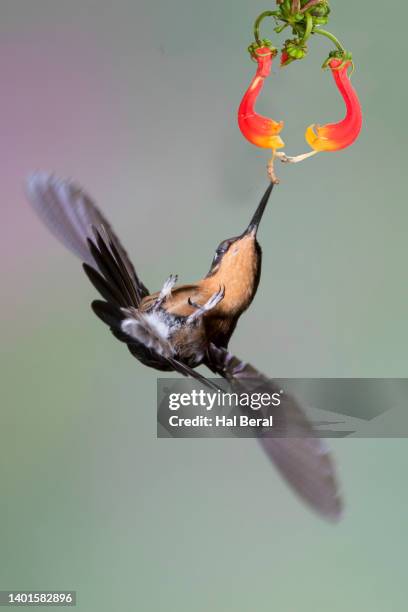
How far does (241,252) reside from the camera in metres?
1.15

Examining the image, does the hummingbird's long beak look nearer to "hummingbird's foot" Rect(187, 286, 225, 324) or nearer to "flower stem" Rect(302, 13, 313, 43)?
"hummingbird's foot" Rect(187, 286, 225, 324)

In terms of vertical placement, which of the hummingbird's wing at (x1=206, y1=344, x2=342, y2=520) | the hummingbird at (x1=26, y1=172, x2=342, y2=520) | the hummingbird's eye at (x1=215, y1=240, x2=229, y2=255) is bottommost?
the hummingbird's wing at (x1=206, y1=344, x2=342, y2=520)

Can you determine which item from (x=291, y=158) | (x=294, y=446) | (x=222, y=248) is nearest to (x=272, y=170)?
(x=291, y=158)

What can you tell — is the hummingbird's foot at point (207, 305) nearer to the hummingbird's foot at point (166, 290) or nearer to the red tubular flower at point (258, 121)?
the hummingbird's foot at point (166, 290)

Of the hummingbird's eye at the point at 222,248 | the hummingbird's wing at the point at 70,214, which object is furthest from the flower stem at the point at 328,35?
the hummingbird's wing at the point at 70,214

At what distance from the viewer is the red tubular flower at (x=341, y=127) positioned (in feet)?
3.53

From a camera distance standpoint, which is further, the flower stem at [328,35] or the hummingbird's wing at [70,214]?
the hummingbird's wing at [70,214]

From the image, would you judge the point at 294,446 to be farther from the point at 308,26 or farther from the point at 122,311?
the point at 308,26

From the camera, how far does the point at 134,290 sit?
1.15 metres

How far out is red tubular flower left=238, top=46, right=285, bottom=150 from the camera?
1.07m

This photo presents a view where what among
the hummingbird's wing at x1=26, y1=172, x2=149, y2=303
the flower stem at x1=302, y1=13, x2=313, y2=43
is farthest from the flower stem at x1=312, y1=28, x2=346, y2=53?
the hummingbird's wing at x1=26, y1=172, x2=149, y2=303

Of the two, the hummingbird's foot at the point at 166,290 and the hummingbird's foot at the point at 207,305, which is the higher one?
the hummingbird's foot at the point at 166,290

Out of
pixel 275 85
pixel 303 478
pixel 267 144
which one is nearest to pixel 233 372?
pixel 303 478

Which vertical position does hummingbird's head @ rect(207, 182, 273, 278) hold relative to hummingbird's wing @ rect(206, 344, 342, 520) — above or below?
above
